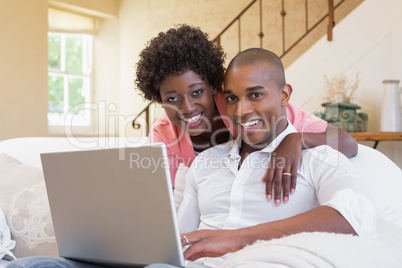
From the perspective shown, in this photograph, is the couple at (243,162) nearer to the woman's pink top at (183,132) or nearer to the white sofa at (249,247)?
the woman's pink top at (183,132)

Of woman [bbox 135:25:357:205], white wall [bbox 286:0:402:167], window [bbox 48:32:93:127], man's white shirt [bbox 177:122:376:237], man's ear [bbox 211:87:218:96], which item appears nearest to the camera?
man's white shirt [bbox 177:122:376:237]

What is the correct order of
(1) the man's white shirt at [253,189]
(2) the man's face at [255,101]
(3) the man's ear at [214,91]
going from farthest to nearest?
(3) the man's ear at [214,91], (2) the man's face at [255,101], (1) the man's white shirt at [253,189]

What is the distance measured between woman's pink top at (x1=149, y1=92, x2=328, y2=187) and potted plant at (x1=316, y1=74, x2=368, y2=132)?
1.58m

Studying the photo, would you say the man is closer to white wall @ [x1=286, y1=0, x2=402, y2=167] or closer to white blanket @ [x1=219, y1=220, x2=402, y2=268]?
white blanket @ [x1=219, y1=220, x2=402, y2=268]

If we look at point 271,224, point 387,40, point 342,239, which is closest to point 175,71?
point 271,224

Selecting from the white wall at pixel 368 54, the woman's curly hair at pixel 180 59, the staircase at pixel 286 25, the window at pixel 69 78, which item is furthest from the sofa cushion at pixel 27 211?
the window at pixel 69 78

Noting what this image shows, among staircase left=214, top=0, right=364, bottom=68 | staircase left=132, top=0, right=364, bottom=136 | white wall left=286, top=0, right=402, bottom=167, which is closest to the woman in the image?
white wall left=286, top=0, right=402, bottom=167

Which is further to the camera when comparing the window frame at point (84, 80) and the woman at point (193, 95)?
the window frame at point (84, 80)

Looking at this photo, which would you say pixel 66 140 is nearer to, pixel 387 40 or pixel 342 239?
pixel 342 239

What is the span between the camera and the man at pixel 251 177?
1068mm

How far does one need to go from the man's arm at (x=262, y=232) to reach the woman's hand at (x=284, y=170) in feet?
0.54

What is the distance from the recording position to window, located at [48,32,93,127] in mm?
5465

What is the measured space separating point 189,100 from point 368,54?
7.43 ft

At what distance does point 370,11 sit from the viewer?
3.29 meters
